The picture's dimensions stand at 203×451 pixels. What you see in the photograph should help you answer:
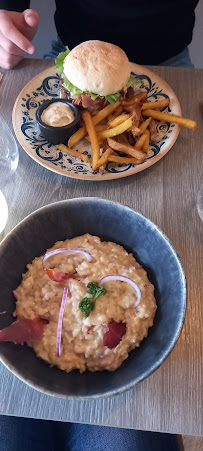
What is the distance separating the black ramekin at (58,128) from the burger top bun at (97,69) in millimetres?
96

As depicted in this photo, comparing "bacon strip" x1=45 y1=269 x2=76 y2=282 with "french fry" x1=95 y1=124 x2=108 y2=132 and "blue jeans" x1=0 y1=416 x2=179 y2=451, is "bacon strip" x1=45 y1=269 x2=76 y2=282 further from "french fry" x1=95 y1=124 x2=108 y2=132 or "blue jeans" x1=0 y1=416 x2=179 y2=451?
"french fry" x1=95 y1=124 x2=108 y2=132

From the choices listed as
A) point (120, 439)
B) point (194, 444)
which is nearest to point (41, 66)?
point (120, 439)

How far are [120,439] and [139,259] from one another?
66cm

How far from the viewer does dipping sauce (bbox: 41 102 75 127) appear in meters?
1.53

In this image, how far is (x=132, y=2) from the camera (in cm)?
188

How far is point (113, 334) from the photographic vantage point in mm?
947

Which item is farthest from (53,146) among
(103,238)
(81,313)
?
(81,313)

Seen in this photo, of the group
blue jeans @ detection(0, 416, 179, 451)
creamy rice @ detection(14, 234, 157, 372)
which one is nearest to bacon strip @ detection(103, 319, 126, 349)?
creamy rice @ detection(14, 234, 157, 372)

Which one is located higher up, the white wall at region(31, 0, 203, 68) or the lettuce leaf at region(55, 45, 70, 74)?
the lettuce leaf at region(55, 45, 70, 74)

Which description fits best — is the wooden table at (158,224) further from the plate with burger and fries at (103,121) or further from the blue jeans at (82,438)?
the blue jeans at (82,438)

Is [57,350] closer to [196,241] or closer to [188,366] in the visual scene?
[188,366]

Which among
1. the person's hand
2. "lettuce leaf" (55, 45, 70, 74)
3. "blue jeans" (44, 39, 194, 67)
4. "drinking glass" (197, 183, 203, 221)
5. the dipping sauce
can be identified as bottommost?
"drinking glass" (197, 183, 203, 221)

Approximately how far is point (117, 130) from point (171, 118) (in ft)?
0.79

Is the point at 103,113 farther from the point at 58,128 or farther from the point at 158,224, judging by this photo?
the point at 158,224
